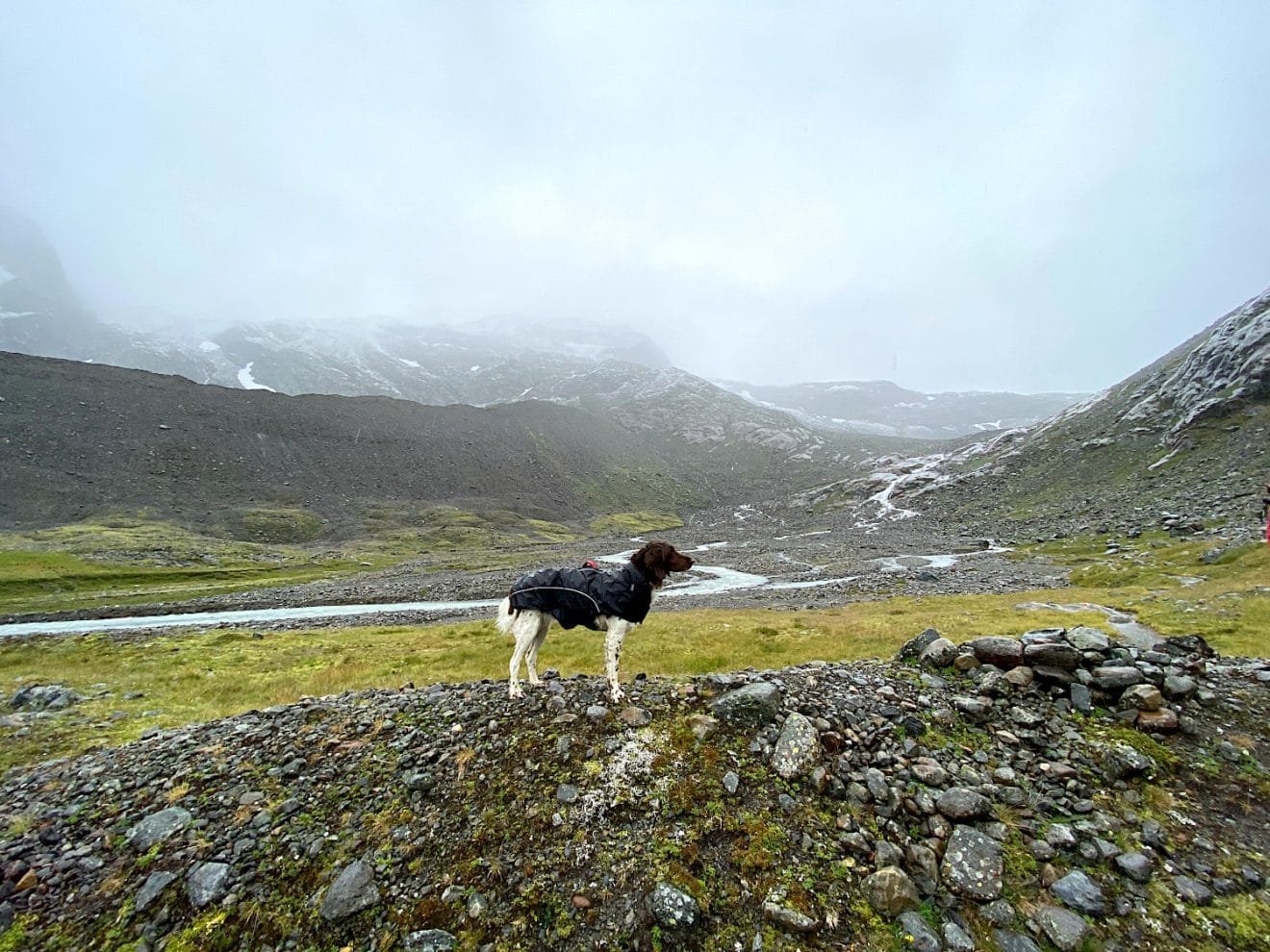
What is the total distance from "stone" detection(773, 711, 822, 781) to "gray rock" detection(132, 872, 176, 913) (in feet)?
22.3

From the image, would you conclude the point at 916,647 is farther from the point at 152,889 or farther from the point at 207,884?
the point at 152,889

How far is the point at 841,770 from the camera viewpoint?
245 inches

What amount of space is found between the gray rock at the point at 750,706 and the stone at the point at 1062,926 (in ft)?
10.1

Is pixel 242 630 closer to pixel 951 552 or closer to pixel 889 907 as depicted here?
pixel 889 907

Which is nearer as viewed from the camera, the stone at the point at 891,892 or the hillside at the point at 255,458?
the stone at the point at 891,892

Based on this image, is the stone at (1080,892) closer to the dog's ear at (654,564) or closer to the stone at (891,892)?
the stone at (891,892)

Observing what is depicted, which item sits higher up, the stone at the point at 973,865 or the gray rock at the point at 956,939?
the stone at the point at 973,865

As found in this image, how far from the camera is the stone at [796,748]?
245 inches

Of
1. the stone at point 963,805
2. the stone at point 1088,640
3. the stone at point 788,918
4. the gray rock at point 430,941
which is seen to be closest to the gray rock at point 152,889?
the gray rock at point 430,941

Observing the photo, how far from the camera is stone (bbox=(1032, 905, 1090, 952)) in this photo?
13.9 feet

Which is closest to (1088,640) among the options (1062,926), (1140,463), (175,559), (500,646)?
(1062,926)

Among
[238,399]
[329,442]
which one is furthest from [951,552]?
[238,399]

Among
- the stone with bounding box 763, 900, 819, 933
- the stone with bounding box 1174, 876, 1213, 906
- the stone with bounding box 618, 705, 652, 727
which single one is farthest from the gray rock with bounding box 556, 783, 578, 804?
the stone with bounding box 1174, 876, 1213, 906

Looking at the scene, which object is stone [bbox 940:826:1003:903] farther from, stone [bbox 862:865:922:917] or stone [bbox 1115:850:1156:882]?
stone [bbox 1115:850:1156:882]
